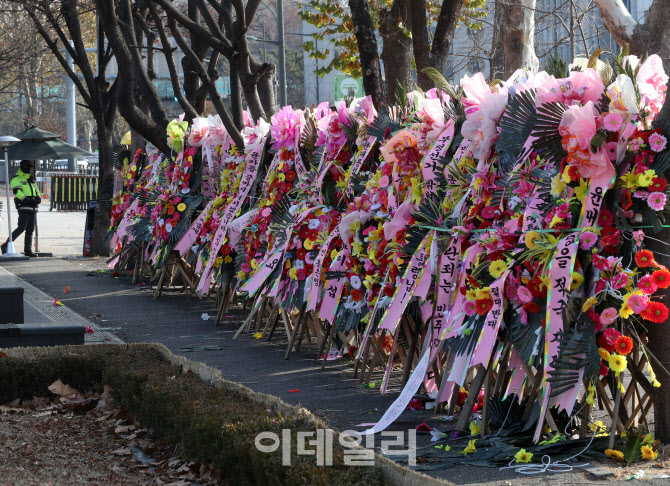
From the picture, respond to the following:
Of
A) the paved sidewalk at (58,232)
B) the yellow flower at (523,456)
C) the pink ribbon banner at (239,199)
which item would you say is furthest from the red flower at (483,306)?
the paved sidewalk at (58,232)

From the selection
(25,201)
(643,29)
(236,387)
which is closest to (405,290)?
(236,387)

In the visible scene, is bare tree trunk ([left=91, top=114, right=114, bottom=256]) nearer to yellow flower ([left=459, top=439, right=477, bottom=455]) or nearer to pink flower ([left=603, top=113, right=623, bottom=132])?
yellow flower ([left=459, top=439, right=477, bottom=455])

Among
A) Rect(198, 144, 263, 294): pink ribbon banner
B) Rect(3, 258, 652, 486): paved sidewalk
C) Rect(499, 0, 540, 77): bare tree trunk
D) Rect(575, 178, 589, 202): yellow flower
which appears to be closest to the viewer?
Rect(575, 178, 589, 202): yellow flower

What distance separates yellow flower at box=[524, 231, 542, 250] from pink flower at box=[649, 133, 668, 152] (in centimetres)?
75

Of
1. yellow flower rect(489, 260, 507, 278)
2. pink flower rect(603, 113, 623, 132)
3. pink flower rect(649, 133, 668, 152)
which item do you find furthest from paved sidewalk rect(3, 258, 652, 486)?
pink flower rect(603, 113, 623, 132)

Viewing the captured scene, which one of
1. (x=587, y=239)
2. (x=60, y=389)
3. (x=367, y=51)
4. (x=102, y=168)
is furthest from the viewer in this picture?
(x=102, y=168)

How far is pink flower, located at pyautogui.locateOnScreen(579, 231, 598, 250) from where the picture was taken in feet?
15.6

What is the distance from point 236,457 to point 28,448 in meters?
1.44

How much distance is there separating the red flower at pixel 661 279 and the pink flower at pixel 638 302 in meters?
0.10

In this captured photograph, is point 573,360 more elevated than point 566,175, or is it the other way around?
point 566,175

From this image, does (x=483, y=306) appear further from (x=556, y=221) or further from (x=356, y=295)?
(x=356, y=295)

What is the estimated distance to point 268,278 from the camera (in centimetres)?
826

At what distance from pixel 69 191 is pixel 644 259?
3125 cm

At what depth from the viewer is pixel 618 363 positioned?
4.54m
